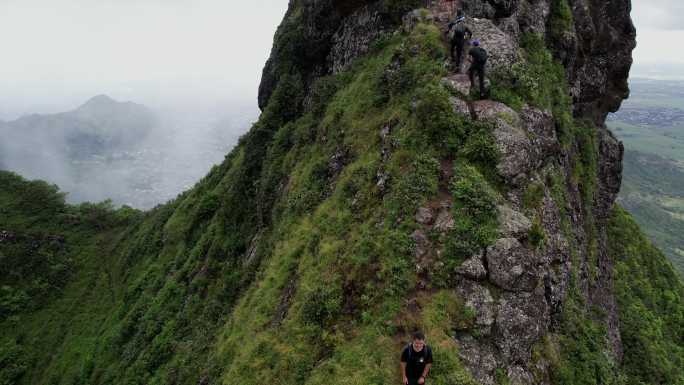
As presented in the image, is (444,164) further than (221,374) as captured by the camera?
No

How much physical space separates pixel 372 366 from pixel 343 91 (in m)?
22.4

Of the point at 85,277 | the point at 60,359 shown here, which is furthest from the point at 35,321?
the point at 60,359

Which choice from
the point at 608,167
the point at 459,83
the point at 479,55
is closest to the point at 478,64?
the point at 479,55

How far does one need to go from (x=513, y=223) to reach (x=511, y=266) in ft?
7.02

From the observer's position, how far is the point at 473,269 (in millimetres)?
15539

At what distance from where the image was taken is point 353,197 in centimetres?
2134

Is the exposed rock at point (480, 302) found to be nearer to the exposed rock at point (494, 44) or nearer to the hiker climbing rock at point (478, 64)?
the hiker climbing rock at point (478, 64)

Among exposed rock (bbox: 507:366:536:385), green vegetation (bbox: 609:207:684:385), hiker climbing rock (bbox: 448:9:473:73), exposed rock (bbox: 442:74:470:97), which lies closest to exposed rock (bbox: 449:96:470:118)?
exposed rock (bbox: 442:74:470:97)

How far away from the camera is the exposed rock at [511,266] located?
1572 cm

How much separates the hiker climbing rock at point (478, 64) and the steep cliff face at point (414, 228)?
563mm

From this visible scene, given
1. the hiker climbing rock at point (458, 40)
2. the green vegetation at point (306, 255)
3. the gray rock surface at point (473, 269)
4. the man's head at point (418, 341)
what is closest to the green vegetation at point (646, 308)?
the gray rock surface at point (473, 269)

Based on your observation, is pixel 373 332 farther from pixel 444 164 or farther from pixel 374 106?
pixel 374 106

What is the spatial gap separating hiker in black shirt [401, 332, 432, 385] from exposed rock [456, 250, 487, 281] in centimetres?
420

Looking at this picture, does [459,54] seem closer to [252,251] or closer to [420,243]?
[420,243]
